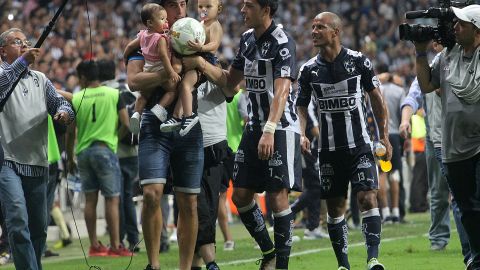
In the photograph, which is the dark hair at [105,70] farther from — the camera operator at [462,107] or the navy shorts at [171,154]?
the camera operator at [462,107]

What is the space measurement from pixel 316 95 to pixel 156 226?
198cm

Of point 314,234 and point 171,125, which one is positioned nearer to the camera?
point 171,125

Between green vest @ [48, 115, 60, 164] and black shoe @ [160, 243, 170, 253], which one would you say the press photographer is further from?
black shoe @ [160, 243, 170, 253]

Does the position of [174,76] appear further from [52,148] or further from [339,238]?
[52,148]

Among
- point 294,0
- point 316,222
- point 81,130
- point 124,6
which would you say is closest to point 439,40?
point 81,130

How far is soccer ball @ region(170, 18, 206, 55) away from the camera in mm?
9641

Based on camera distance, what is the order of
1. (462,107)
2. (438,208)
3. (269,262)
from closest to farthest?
(462,107) → (269,262) → (438,208)

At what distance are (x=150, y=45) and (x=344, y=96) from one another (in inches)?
72.0

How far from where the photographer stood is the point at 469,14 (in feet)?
29.4

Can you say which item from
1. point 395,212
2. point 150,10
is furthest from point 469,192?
point 395,212

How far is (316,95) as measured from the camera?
34.4 ft

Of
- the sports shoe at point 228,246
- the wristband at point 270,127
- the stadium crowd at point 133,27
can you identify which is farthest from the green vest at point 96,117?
the wristband at point 270,127

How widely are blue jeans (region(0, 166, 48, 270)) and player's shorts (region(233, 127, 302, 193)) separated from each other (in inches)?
68.9

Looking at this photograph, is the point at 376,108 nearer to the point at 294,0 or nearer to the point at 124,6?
the point at 124,6
